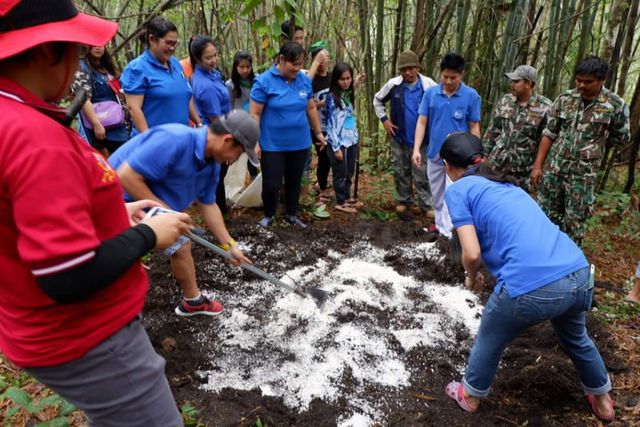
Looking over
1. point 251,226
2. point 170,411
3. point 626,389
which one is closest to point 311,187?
point 251,226

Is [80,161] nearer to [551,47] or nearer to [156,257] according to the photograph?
[156,257]

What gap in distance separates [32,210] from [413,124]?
4422mm

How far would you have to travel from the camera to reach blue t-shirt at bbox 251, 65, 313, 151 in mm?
4145

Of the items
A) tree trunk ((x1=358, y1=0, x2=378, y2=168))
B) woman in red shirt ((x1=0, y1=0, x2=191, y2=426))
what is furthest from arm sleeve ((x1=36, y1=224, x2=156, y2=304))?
tree trunk ((x1=358, y1=0, x2=378, y2=168))

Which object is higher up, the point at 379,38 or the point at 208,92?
the point at 379,38

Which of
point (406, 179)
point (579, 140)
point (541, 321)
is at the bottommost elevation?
point (406, 179)

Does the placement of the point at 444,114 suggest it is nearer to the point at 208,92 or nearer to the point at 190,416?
the point at 208,92

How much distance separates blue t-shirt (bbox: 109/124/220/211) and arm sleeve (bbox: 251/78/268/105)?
1727 mm

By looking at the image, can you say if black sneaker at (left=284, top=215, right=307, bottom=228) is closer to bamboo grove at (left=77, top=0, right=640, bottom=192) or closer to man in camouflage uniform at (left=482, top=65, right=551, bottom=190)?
bamboo grove at (left=77, top=0, right=640, bottom=192)

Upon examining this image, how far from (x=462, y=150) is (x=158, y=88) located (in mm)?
2692

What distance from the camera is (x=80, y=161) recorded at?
1.02 meters

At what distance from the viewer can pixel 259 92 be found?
13.6ft

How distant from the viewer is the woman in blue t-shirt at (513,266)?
1.97 meters

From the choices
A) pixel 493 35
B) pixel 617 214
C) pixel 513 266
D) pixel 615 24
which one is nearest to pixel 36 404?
pixel 513 266
